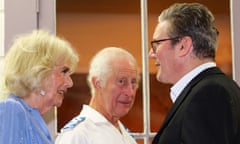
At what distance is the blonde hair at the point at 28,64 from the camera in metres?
1.79

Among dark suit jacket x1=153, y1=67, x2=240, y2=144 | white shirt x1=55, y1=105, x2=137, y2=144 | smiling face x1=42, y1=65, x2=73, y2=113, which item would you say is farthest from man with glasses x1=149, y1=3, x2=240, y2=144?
white shirt x1=55, y1=105, x2=137, y2=144

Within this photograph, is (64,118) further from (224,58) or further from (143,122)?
(224,58)

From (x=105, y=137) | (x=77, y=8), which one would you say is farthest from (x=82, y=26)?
(x=105, y=137)

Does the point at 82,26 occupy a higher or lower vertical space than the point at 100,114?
higher

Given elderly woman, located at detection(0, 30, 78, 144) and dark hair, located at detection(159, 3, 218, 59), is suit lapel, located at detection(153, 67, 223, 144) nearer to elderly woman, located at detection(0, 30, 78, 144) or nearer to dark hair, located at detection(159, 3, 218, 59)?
dark hair, located at detection(159, 3, 218, 59)

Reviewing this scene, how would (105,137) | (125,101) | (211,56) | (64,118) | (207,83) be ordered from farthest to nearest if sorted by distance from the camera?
(64,118) < (125,101) < (105,137) < (211,56) < (207,83)

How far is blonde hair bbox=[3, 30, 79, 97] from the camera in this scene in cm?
179

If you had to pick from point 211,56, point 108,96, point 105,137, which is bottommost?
point 105,137

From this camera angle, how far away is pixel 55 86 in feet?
6.12

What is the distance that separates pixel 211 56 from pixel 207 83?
0.18m

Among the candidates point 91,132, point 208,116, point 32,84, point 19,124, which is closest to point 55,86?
point 32,84

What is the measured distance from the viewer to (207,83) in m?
1.56

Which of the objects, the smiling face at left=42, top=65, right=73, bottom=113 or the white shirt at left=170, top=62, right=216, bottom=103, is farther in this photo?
the smiling face at left=42, top=65, right=73, bottom=113

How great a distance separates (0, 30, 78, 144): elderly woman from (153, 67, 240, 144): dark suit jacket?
421 mm
